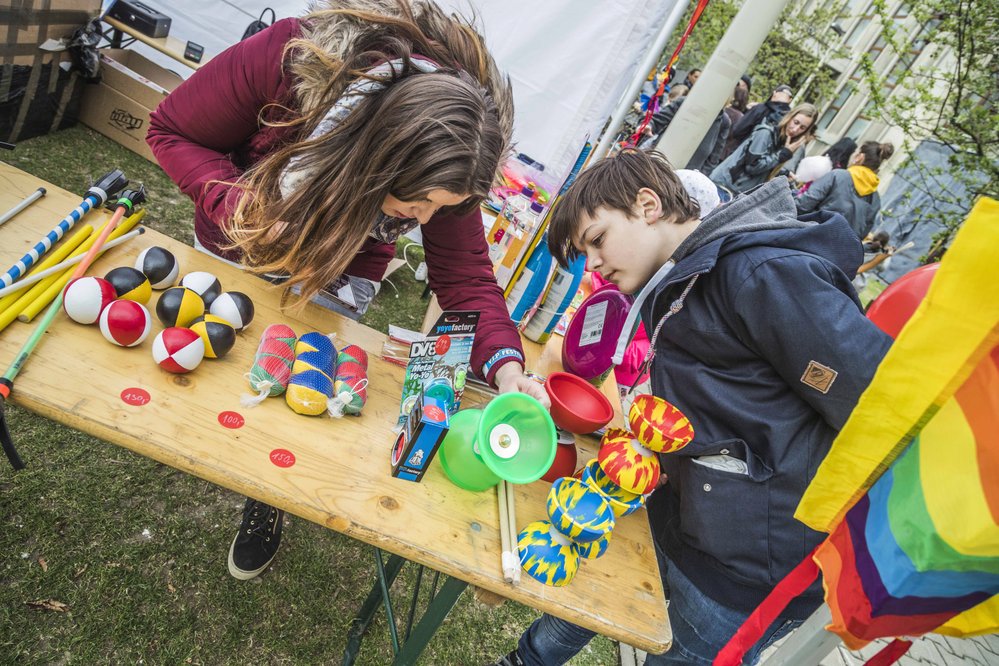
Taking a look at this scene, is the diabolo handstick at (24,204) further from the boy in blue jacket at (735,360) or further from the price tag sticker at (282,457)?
the boy in blue jacket at (735,360)

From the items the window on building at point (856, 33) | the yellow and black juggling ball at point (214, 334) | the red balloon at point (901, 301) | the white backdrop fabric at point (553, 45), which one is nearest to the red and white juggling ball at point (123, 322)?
the yellow and black juggling ball at point (214, 334)

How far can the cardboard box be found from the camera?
11.6ft

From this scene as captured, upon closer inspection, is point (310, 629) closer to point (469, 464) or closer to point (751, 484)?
point (469, 464)

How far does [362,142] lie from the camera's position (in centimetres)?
118

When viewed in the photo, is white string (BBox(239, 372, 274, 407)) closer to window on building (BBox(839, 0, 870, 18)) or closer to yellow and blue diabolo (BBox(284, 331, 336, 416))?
yellow and blue diabolo (BBox(284, 331, 336, 416))

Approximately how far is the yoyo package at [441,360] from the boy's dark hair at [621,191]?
51 cm

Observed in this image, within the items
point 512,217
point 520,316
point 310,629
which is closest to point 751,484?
point 520,316

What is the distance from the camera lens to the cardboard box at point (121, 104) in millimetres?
3543

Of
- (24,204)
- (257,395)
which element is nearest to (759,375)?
(257,395)

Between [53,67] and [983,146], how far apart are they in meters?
6.99

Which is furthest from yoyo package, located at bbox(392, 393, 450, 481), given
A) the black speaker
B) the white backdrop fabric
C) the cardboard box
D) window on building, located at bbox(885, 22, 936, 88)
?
window on building, located at bbox(885, 22, 936, 88)

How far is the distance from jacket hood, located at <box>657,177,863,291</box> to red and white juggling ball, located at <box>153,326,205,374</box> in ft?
3.60

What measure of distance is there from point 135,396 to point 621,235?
1.21 metres

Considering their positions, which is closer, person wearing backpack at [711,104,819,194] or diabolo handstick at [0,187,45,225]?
diabolo handstick at [0,187,45,225]
